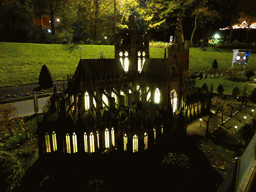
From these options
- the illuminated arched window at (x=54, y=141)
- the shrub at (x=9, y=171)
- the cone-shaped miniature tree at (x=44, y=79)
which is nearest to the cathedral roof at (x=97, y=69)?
the illuminated arched window at (x=54, y=141)

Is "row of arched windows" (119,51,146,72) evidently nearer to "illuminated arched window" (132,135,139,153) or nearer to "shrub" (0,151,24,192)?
"illuminated arched window" (132,135,139,153)

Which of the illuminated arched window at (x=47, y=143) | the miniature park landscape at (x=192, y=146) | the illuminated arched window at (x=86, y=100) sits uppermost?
the illuminated arched window at (x=86, y=100)

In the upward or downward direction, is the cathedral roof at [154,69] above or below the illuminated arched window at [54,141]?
above

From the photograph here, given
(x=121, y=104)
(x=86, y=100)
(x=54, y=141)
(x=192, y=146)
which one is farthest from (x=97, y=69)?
(x=192, y=146)

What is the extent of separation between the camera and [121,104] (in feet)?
64.6

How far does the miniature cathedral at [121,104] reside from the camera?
14.2 meters

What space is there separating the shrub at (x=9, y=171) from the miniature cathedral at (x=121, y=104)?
198 cm

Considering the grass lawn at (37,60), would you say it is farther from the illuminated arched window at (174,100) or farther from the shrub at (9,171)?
the shrub at (9,171)

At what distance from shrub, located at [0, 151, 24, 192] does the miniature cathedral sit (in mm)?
1977

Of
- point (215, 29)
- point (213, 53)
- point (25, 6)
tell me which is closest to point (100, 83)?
point (25, 6)

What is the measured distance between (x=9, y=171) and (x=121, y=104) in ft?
36.4

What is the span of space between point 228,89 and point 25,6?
2000 inches

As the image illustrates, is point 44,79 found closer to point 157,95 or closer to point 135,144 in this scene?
point 157,95

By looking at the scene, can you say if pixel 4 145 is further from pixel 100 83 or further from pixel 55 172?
pixel 100 83
